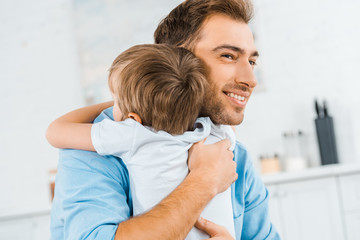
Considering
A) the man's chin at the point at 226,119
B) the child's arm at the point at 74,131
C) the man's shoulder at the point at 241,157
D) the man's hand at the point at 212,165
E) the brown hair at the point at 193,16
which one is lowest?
the man's shoulder at the point at 241,157

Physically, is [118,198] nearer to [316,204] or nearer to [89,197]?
[89,197]

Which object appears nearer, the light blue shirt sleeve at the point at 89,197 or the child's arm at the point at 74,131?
the light blue shirt sleeve at the point at 89,197

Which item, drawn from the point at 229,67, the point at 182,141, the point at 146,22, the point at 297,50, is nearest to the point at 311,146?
the point at 297,50

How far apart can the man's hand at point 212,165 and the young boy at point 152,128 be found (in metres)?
0.03

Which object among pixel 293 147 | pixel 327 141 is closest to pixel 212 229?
pixel 327 141

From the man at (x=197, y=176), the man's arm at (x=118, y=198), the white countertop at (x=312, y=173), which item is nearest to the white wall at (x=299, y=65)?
the white countertop at (x=312, y=173)

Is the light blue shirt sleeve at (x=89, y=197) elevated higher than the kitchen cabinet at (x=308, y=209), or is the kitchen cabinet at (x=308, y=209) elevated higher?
the light blue shirt sleeve at (x=89, y=197)

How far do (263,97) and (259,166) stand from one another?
605 millimetres

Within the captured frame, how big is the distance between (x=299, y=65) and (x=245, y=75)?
2.17 metres

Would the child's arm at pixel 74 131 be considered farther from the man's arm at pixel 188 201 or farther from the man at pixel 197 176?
the man's arm at pixel 188 201

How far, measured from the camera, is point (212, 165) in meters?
1.16

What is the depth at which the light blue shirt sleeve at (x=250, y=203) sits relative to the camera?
1438 mm

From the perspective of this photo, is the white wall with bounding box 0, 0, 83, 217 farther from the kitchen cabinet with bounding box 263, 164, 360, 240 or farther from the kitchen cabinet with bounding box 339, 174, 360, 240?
the kitchen cabinet with bounding box 339, 174, 360, 240

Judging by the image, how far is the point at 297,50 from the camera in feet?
11.4
